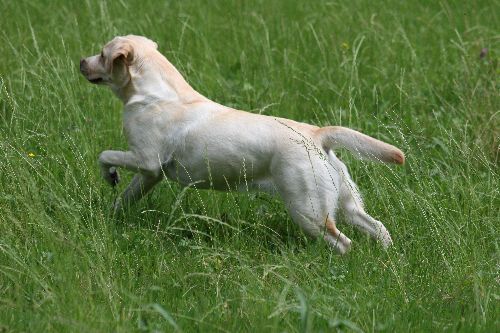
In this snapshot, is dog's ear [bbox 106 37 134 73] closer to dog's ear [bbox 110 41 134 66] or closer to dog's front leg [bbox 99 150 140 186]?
dog's ear [bbox 110 41 134 66]

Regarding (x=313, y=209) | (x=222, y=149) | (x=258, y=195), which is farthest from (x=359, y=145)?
(x=258, y=195)

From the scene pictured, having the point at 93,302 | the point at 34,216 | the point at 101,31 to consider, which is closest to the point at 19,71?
the point at 101,31

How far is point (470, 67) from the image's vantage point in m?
6.91

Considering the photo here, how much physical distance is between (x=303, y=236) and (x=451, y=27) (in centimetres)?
343

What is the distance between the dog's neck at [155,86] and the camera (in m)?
5.41

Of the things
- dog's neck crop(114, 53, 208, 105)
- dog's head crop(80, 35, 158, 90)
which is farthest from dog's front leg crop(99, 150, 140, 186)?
dog's head crop(80, 35, 158, 90)

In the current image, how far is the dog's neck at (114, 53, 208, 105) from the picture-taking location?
17.7 ft

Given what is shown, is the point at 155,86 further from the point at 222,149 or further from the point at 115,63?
the point at 222,149

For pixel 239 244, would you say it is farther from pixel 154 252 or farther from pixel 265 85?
pixel 265 85

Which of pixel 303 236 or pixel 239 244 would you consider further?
pixel 303 236

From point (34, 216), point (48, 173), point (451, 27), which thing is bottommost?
point (451, 27)

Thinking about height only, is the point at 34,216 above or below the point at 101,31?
above

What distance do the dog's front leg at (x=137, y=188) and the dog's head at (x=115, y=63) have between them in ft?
1.67

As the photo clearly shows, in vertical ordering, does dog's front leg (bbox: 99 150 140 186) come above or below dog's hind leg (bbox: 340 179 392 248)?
above
